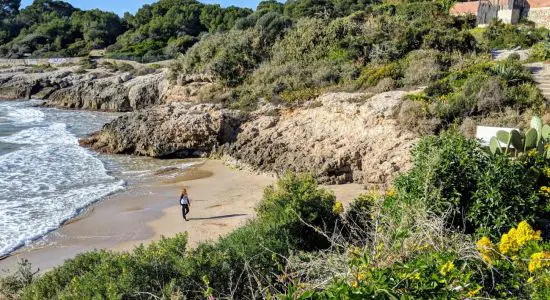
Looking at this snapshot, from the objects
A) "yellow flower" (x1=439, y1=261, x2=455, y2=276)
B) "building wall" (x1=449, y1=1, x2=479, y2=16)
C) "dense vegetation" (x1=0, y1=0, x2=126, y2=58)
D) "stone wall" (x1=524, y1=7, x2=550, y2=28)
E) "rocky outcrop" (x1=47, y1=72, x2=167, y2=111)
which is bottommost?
"yellow flower" (x1=439, y1=261, x2=455, y2=276)

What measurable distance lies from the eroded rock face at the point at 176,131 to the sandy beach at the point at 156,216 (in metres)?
2.87

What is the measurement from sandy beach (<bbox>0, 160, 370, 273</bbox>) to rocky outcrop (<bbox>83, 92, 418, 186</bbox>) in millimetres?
1021

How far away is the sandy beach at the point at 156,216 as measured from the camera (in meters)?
11.7

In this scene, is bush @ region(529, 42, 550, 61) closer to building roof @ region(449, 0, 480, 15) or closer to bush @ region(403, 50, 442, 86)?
bush @ region(403, 50, 442, 86)

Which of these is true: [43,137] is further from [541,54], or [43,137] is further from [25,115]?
[541,54]

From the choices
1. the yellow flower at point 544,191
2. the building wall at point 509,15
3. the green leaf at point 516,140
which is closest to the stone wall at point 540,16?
the building wall at point 509,15

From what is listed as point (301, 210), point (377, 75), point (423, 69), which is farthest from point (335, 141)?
point (301, 210)

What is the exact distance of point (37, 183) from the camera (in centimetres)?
1694

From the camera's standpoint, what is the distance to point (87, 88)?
4162 cm

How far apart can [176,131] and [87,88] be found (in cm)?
2499

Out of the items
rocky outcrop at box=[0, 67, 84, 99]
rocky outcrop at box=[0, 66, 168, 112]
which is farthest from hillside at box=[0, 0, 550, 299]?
rocky outcrop at box=[0, 67, 84, 99]

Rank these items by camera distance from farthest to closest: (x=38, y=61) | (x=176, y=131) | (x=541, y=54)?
(x=38, y=61) → (x=176, y=131) → (x=541, y=54)

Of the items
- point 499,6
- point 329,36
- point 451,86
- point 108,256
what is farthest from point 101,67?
point 108,256

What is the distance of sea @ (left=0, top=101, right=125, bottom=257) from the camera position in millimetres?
13178
